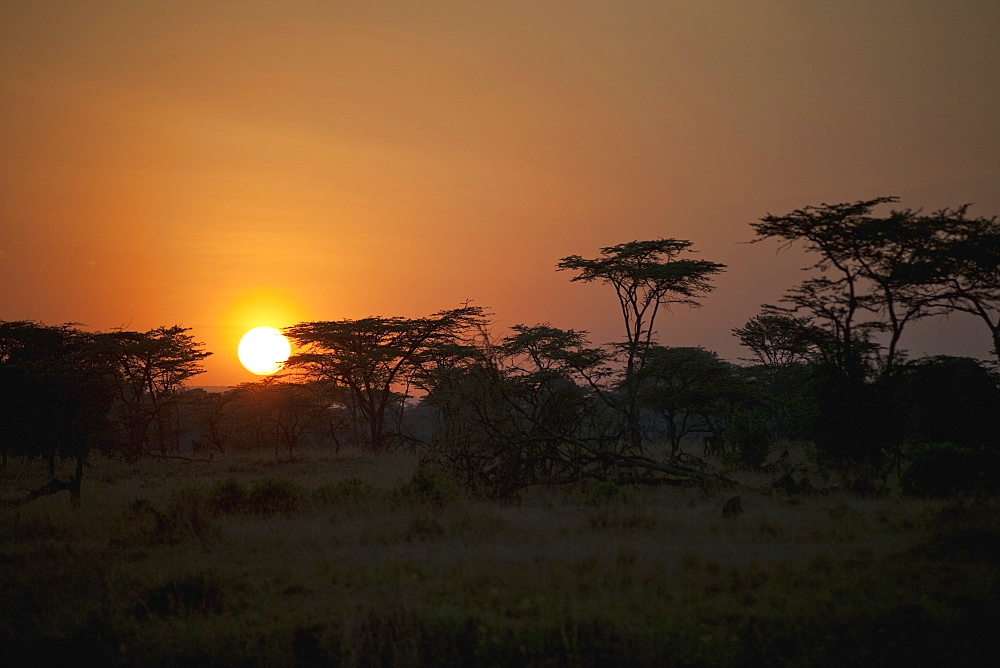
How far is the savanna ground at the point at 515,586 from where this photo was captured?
5.89 meters

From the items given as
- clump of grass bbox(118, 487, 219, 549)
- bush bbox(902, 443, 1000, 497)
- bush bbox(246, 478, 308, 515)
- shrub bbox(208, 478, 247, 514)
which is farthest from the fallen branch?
bush bbox(902, 443, 1000, 497)

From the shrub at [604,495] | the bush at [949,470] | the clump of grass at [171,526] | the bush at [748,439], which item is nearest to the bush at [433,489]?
the shrub at [604,495]

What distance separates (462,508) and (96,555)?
5.37 metres

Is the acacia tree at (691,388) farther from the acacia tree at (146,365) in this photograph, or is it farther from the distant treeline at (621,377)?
the acacia tree at (146,365)

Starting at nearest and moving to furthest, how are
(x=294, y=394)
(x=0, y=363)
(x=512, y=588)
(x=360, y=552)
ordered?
1. (x=512, y=588)
2. (x=360, y=552)
3. (x=0, y=363)
4. (x=294, y=394)

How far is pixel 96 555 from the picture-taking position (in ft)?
31.7

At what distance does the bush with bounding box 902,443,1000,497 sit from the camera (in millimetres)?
12023

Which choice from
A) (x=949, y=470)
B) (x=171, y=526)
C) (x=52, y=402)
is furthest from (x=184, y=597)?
(x=52, y=402)

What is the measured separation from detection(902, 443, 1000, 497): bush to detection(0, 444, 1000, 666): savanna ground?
976 millimetres

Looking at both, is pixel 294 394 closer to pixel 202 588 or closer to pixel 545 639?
pixel 202 588

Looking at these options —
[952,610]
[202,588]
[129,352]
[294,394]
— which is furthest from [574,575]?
[294,394]

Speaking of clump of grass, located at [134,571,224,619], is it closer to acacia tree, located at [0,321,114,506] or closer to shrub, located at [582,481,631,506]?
shrub, located at [582,481,631,506]

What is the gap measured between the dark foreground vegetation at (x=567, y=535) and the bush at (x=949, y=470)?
4 centimetres

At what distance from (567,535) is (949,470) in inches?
281
